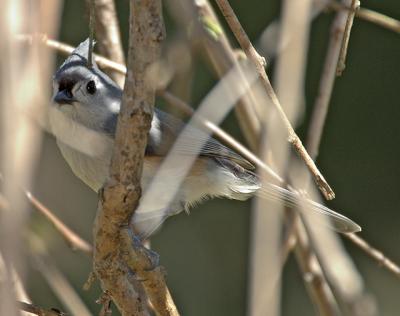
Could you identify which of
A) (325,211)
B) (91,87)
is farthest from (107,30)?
(325,211)

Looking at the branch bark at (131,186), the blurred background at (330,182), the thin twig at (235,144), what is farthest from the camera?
the blurred background at (330,182)

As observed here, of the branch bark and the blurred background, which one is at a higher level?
the branch bark

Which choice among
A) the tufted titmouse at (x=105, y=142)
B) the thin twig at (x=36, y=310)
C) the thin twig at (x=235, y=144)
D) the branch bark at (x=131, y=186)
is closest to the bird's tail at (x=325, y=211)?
the tufted titmouse at (x=105, y=142)

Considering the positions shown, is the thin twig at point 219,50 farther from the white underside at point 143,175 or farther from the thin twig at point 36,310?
the thin twig at point 36,310

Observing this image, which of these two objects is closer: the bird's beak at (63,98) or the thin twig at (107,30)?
the bird's beak at (63,98)

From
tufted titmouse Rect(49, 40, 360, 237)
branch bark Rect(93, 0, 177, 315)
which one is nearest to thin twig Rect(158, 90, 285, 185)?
tufted titmouse Rect(49, 40, 360, 237)

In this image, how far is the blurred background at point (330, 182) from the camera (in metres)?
4.40

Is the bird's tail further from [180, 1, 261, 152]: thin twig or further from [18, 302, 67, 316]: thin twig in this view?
[18, 302, 67, 316]: thin twig

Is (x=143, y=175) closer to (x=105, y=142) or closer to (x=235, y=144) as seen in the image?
(x=105, y=142)

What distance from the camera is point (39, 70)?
4.42ft

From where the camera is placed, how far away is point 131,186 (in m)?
1.65

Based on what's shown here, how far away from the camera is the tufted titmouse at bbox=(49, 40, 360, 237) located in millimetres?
2482

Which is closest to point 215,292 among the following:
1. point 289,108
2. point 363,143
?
point 363,143

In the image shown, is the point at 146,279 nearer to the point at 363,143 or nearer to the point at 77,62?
the point at 77,62
